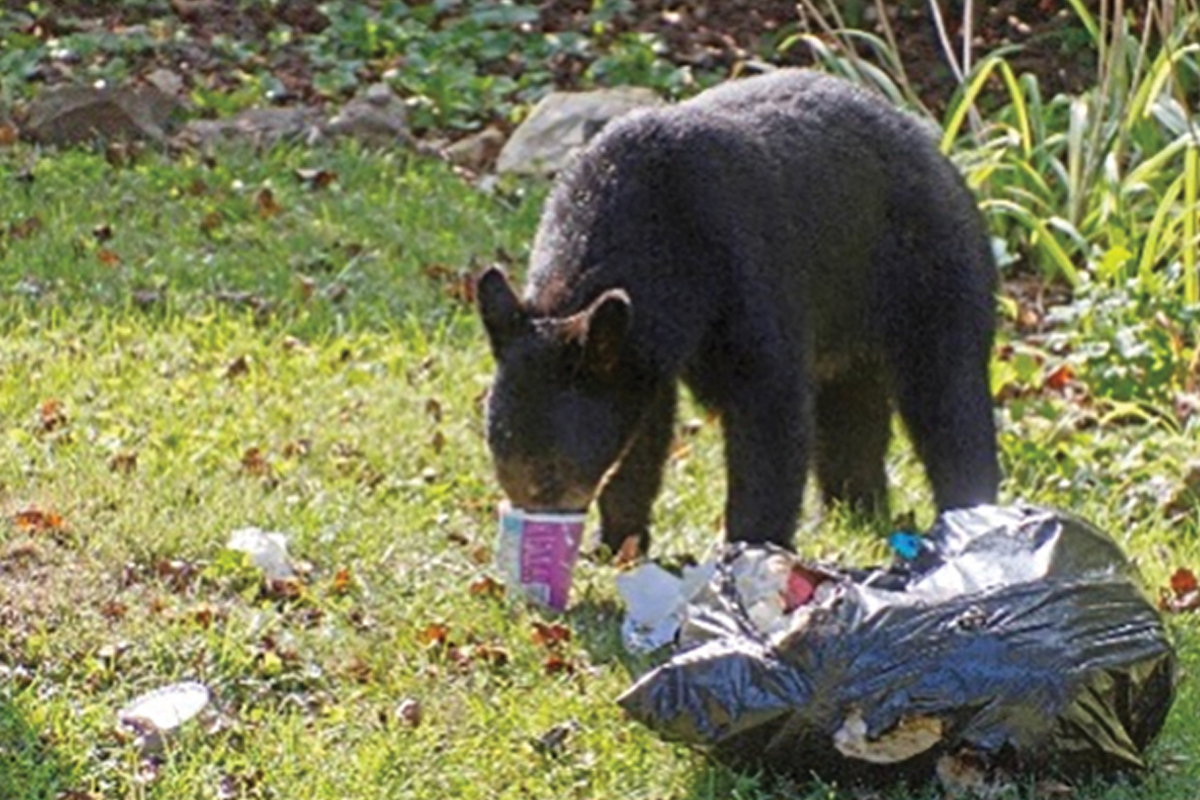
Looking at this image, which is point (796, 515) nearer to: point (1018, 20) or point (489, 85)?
point (489, 85)

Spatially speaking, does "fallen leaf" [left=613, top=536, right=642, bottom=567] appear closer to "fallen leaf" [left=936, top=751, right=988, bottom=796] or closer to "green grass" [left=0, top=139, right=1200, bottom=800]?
"green grass" [left=0, top=139, right=1200, bottom=800]

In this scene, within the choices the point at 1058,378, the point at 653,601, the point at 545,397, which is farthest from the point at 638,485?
the point at 1058,378

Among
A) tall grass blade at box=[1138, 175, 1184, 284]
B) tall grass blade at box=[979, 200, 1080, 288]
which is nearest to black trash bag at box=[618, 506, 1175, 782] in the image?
tall grass blade at box=[1138, 175, 1184, 284]

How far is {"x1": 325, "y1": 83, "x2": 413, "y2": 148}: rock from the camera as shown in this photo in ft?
36.9

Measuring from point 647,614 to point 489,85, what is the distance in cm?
633

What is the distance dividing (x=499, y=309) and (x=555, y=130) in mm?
4818

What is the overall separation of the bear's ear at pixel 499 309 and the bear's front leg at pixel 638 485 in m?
0.57

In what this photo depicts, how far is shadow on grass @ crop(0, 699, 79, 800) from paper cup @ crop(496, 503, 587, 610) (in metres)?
1.39

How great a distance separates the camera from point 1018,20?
42.8 feet

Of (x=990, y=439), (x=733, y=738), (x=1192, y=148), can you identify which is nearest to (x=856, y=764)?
(x=733, y=738)

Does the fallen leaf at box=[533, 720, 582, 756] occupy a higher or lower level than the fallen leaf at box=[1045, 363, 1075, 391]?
higher

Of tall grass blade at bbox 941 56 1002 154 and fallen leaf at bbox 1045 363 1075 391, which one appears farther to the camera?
tall grass blade at bbox 941 56 1002 154

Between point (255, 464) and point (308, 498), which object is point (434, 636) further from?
point (255, 464)

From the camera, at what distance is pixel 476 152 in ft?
36.9
